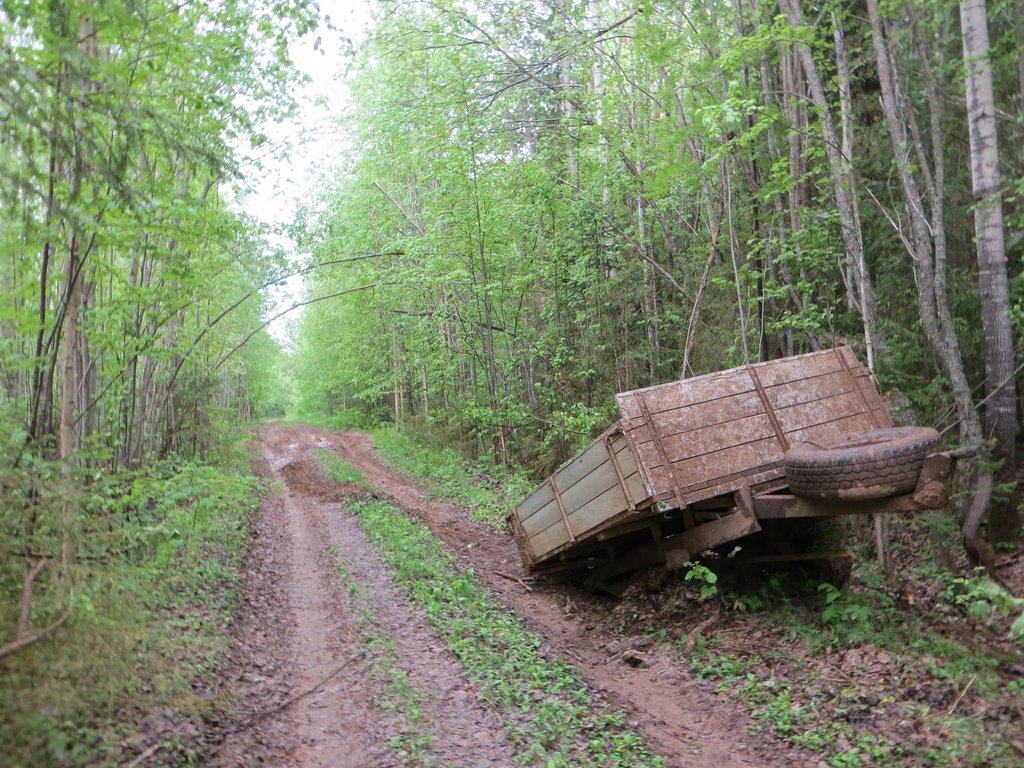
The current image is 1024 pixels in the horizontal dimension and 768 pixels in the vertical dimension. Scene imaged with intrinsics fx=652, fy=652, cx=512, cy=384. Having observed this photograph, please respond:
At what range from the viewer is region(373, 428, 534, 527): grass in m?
13.9

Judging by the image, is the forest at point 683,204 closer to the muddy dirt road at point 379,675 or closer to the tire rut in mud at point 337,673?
the muddy dirt road at point 379,675

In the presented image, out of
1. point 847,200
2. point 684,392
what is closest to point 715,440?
point 684,392

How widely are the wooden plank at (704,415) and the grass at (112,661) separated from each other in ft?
13.8

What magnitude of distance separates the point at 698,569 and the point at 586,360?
29.8 feet

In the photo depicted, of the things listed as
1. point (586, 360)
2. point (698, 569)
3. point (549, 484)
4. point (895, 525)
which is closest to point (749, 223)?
point (586, 360)

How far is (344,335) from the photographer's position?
29.7 meters

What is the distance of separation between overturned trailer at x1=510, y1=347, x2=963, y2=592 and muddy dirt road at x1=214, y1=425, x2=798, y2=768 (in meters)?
1.40

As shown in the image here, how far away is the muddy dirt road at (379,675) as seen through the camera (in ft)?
16.3

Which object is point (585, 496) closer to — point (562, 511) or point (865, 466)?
point (562, 511)

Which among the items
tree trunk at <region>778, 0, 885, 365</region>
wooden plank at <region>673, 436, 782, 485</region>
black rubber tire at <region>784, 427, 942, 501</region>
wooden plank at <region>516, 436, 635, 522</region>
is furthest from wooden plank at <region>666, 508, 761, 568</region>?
tree trunk at <region>778, 0, 885, 365</region>

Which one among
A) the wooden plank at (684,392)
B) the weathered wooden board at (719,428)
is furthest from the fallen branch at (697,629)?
the wooden plank at (684,392)

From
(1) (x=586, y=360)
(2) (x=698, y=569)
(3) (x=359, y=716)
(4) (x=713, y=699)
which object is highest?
(1) (x=586, y=360)

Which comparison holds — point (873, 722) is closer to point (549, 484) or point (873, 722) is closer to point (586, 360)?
point (549, 484)

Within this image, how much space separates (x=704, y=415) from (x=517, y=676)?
3.18 metres
